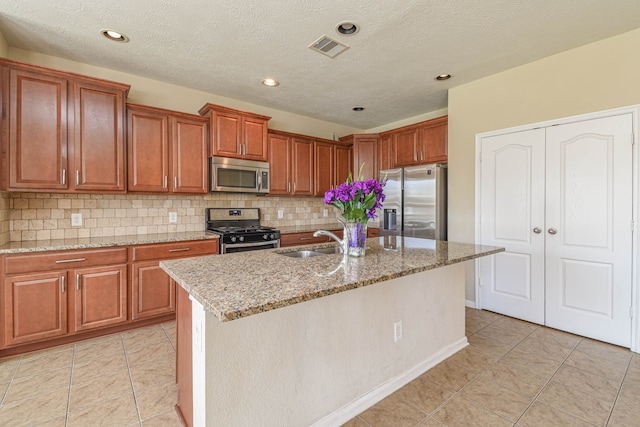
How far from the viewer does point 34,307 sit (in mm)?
2357

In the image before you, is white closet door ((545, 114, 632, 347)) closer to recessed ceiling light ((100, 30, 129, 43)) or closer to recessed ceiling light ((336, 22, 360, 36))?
recessed ceiling light ((336, 22, 360, 36))

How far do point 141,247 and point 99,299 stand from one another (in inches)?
21.2

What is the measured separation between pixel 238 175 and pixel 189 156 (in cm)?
57

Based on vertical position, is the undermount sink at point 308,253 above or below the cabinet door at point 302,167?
below

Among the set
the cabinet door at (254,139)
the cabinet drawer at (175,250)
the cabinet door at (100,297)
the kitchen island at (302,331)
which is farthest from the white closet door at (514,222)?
the cabinet door at (100,297)

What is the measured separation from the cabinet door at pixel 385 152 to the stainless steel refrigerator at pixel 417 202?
0.18 meters

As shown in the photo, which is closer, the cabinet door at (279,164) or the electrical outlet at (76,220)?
the electrical outlet at (76,220)

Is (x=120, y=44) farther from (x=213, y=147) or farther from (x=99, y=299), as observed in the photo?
(x=99, y=299)

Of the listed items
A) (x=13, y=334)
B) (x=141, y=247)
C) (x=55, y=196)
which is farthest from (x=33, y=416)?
(x=55, y=196)

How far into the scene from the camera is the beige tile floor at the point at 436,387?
167cm

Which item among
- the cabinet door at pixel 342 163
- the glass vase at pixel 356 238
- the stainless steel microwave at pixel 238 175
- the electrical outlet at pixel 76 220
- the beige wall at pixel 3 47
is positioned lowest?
the glass vase at pixel 356 238

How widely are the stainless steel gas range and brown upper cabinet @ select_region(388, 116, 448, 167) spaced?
2.02 meters

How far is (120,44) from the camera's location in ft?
8.38

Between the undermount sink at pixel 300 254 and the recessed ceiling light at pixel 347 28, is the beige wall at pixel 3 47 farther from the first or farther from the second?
the undermount sink at pixel 300 254
